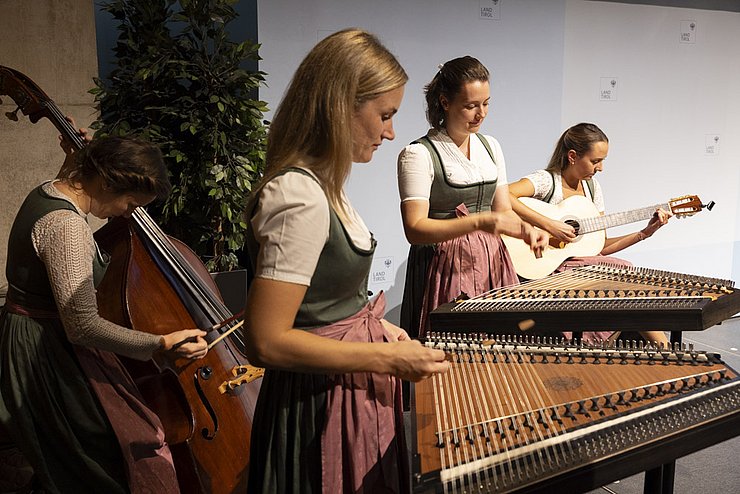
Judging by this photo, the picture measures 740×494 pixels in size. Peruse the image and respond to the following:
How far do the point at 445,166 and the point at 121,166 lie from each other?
1182 millimetres

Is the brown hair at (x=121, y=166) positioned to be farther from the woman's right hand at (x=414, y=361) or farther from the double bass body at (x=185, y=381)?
the woman's right hand at (x=414, y=361)

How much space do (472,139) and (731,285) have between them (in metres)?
1.07

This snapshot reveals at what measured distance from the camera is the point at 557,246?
3348 mm

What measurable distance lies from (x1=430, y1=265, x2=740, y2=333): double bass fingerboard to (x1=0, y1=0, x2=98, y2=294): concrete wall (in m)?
2.53

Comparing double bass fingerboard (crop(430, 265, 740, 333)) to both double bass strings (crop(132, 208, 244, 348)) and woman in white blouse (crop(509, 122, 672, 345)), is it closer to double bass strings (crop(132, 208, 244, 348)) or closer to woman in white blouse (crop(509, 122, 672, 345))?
double bass strings (crop(132, 208, 244, 348))

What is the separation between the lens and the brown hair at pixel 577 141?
135 inches

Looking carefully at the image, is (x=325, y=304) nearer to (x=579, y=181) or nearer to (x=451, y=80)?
(x=451, y=80)

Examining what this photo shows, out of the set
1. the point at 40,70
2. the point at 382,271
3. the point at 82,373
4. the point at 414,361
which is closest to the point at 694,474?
the point at 382,271

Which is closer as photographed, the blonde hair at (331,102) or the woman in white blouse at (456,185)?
the blonde hair at (331,102)

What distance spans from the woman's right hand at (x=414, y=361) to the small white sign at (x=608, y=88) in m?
4.23

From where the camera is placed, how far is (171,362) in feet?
6.85

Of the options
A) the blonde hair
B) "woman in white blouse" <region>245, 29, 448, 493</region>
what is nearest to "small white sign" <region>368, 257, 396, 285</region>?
"woman in white blouse" <region>245, 29, 448, 493</region>

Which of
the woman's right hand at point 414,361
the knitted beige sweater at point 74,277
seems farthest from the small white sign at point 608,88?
the woman's right hand at point 414,361

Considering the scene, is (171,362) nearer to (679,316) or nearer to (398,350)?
(398,350)
